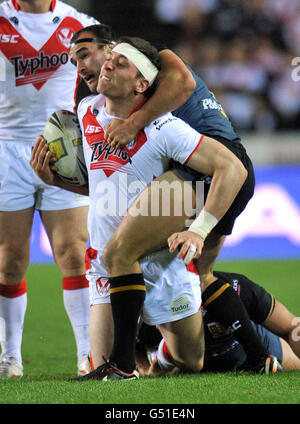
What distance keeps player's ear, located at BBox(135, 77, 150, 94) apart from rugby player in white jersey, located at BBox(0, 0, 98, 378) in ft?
2.65

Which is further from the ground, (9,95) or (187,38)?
(9,95)

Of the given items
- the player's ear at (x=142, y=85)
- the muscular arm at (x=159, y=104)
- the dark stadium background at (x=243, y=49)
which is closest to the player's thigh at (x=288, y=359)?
the muscular arm at (x=159, y=104)

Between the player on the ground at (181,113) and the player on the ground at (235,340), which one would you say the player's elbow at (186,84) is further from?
the player on the ground at (235,340)

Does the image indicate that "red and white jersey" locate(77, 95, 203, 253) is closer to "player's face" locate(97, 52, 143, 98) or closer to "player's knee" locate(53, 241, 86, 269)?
"player's face" locate(97, 52, 143, 98)

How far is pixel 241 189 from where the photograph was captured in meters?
3.41

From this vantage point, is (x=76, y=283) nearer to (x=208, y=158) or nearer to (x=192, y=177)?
(x=192, y=177)

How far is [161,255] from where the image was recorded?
11.0 ft

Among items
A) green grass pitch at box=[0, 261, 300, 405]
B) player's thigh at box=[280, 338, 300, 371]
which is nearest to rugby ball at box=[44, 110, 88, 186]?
green grass pitch at box=[0, 261, 300, 405]

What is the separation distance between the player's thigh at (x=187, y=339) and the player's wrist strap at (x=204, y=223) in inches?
16.5

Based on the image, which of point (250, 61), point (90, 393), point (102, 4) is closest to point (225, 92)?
point (250, 61)
